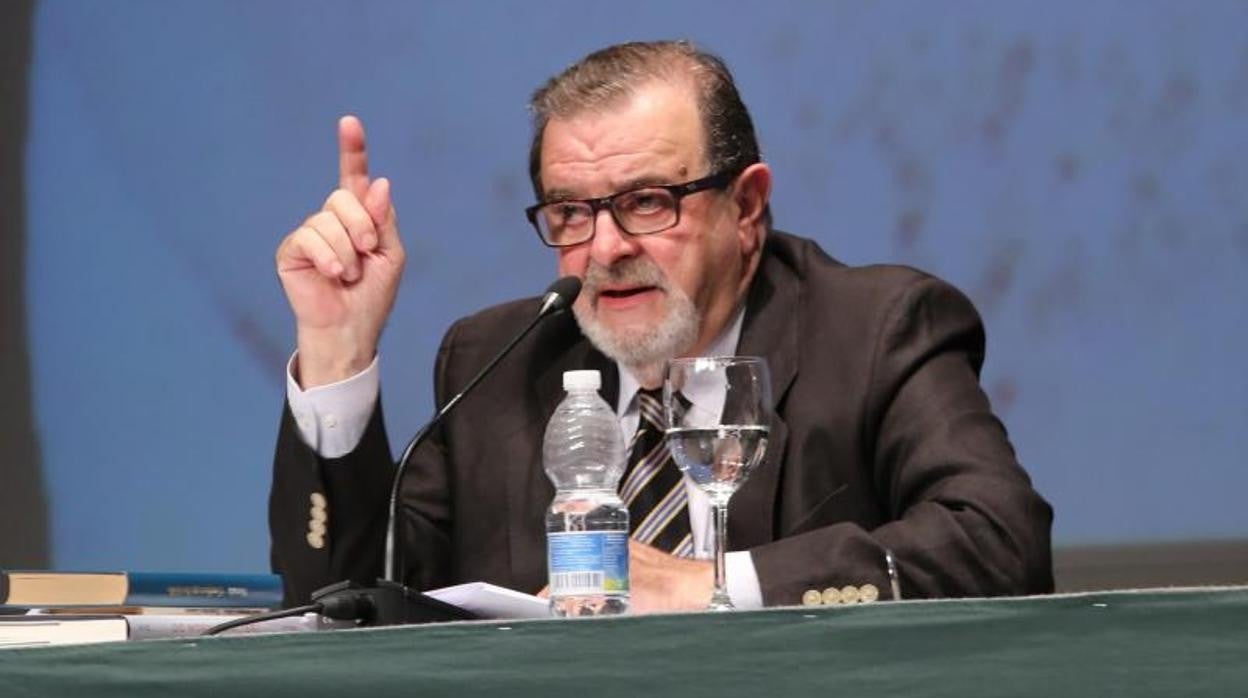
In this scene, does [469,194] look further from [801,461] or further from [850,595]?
[850,595]

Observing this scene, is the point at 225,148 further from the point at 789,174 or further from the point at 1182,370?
the point at 1182,370

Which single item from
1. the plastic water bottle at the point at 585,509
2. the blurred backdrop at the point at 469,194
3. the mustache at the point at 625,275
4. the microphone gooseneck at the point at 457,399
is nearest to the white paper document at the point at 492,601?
the plastic water bottle at the point at 585,509

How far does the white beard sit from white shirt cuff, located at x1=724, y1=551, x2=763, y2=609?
55 centimetres

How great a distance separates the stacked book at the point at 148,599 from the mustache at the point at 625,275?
0.65 m

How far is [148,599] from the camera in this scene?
1965mm

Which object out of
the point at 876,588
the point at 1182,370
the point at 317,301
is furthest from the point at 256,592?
the point at 1182,370

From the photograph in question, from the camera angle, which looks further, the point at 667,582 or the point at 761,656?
the point at 667,582

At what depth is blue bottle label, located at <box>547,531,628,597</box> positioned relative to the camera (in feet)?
5.49

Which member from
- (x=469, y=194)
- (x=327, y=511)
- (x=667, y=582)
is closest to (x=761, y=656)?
(x=667, y=582)

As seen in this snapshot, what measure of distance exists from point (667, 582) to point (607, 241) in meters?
0.65

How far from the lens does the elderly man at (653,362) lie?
7.64 ft

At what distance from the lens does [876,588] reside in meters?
2.00

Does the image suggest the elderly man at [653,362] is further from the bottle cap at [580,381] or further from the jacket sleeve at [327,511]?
the bottle cap at [580,381]

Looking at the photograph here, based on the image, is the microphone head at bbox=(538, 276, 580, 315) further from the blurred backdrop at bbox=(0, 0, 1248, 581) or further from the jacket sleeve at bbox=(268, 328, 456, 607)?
the blurred backdrop at bbox=(0, 0, 1248, 581)
